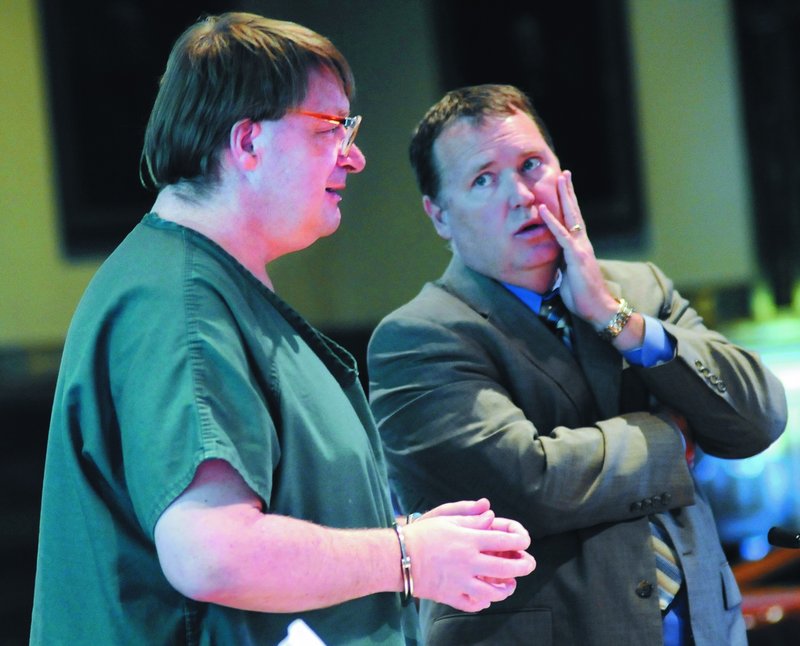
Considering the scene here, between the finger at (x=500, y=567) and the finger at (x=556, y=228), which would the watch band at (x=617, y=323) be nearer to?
the finger at (x=556, y=228)

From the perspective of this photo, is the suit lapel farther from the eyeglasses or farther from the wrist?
the wrist

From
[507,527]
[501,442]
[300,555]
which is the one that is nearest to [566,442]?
[501,442]

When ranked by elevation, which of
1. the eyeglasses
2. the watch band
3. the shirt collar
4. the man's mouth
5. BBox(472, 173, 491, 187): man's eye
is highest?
the eyeglasses

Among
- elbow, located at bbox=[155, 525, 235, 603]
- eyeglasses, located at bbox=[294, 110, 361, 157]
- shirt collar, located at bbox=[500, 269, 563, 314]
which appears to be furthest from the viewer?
shirt collar, located at bbox=[500, 269, 563, 314]

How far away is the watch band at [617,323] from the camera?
1.96m

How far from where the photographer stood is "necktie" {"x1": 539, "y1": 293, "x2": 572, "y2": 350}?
2.06 meters

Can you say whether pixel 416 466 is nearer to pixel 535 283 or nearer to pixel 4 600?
pixel 535 283

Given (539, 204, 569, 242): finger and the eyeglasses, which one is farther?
(539, 204, 569, 242): finger

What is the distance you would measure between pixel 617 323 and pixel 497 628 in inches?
22.6

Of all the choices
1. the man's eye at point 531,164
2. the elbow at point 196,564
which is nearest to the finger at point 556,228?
the man's eye at point 531,164

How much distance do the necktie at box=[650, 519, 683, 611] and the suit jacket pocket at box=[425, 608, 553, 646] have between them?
0.20 m

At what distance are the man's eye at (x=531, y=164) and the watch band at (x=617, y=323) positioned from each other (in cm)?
32

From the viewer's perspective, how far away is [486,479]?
1.87 meters

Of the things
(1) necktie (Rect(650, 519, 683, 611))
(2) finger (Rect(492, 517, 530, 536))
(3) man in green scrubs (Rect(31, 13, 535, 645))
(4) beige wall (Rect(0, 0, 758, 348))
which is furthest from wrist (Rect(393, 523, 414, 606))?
(4) beige wall (Rect(0, 0, 758, 348))
